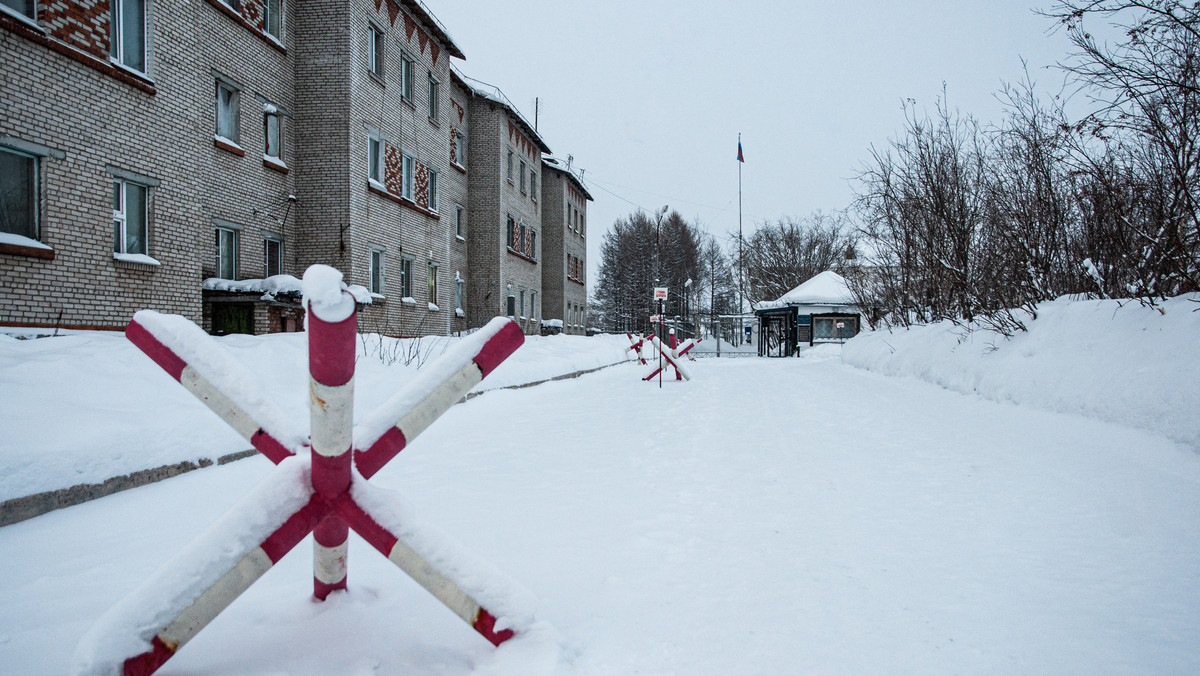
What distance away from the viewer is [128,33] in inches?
412

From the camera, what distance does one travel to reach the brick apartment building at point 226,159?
29.2 feet

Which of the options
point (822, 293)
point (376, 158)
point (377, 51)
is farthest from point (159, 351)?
point (822, 293)

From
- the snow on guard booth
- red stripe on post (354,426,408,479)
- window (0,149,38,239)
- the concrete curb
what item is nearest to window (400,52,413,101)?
window (0,149,38,239)

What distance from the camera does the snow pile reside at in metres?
5.35

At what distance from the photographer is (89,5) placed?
365 inches

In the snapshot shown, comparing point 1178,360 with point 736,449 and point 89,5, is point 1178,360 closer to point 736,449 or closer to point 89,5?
point 736,449

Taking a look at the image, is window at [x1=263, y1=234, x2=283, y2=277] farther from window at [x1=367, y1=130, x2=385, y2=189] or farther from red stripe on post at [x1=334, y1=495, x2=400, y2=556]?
red stripe on post at [x1=334, y1=495, x2=400, y2=556]

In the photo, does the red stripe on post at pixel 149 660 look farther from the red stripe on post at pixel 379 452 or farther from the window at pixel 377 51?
the window at pixel 377 51

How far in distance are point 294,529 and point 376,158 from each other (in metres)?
17.8

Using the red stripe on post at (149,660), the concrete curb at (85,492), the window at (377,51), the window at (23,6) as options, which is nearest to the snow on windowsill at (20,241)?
the window at (23,6)

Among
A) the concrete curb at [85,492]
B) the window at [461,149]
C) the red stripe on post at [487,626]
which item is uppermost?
the window at [461,149]

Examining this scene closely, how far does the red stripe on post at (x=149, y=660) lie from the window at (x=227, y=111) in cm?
1463

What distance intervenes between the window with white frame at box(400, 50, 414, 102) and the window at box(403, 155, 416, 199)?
6.17 feet

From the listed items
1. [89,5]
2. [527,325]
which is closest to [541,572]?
[89,5]
